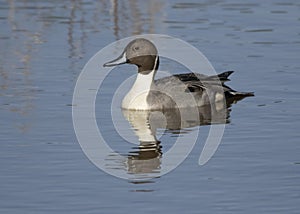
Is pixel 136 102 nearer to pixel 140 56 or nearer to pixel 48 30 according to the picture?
pixel 140 56

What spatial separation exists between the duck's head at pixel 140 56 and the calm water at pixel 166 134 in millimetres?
466

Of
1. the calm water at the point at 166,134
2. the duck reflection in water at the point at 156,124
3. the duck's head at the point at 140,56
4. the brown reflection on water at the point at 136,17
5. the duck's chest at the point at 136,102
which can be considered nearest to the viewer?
the calm water at the point at 166,134

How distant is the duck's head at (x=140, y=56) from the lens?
12.1 metres

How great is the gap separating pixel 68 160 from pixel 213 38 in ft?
19.5

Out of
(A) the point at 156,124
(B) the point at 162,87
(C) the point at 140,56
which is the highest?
(C) the point at 140,56

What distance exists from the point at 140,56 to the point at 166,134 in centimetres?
185

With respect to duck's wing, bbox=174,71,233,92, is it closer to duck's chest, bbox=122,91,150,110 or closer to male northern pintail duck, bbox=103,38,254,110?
male northern pintail duck, bbox=103,38,254,110

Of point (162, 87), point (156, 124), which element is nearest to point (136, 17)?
point (162, 87)

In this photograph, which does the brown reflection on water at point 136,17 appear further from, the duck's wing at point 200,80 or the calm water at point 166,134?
the duck's wing at point 200,80

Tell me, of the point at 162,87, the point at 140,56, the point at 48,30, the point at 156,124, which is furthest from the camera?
the point at 48,30

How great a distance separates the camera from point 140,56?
39.9 feet

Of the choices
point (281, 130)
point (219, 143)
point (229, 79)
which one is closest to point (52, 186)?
point (219, 143)

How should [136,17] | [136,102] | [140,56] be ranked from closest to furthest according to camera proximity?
[136,102] → [140,56] → [136,17]

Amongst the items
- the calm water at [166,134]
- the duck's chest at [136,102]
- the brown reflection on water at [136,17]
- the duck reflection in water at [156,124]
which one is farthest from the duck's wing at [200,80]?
the brown reflection on water at [136,17]
